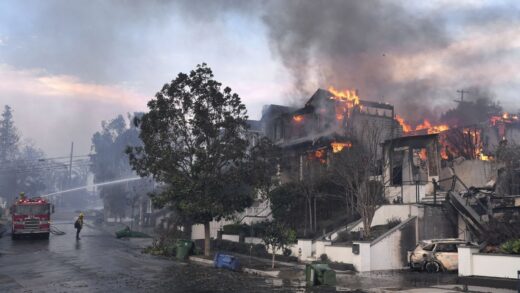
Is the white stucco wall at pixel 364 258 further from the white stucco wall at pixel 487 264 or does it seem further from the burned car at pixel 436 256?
the white stucco wall at pixel 487 264

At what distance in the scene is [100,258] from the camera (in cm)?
2433

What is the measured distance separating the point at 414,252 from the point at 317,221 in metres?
8.88

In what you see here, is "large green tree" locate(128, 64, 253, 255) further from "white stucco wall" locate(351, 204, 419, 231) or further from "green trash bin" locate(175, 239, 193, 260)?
"white stucco wall" locate(351, 204, 419, 231)

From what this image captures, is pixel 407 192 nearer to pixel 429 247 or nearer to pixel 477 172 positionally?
pixel 477 172

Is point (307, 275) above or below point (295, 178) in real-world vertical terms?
below

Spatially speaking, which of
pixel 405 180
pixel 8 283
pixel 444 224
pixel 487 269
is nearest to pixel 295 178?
pixel 405 180

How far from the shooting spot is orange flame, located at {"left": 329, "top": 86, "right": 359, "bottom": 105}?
44781 millimetres

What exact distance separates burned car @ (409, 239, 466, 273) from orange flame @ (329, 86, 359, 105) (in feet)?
85.0

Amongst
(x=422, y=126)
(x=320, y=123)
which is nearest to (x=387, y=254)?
(x=320, y=123)

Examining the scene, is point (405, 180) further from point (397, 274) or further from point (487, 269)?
point (487, 269)

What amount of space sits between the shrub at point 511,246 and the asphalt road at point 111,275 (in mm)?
7085

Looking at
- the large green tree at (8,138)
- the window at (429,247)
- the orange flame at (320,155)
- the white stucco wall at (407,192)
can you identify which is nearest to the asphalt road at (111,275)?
the window at (429,247)

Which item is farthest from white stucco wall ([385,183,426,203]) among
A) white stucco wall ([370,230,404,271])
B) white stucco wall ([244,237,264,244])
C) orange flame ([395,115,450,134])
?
orange flame ([395,115,450,134])

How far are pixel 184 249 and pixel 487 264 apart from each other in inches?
594
